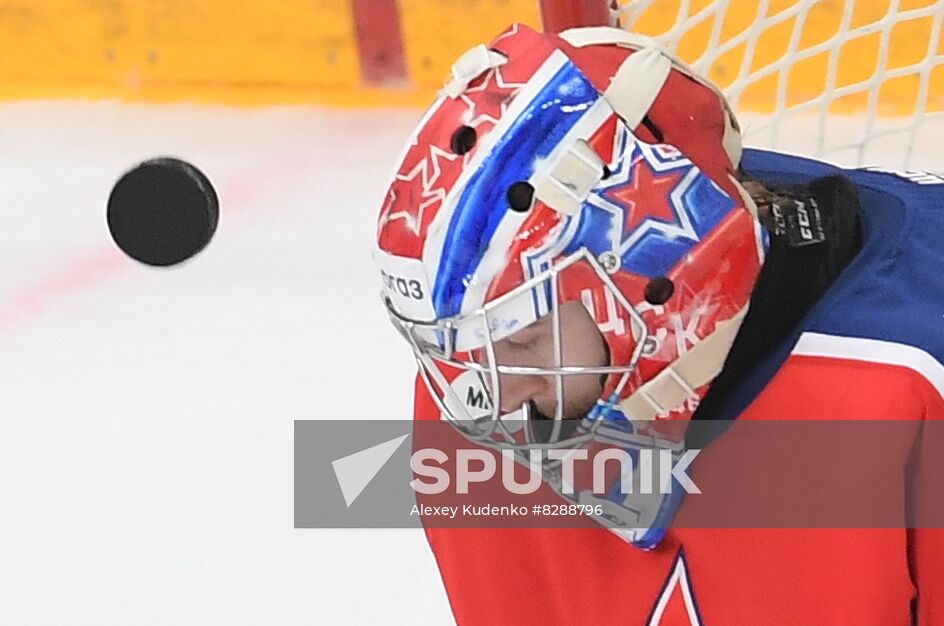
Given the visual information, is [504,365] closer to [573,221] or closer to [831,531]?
[573,221]

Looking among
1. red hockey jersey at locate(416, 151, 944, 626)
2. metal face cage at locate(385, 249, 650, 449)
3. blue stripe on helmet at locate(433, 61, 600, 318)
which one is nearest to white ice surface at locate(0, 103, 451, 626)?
red hockey jersey at locate(416, 151, 944, 626)

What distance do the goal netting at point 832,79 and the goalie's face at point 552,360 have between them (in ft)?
1.70

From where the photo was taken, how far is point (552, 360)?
0.80m

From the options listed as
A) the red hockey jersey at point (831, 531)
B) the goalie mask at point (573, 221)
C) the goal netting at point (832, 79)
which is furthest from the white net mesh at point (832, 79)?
the goalie mask at point (573, 221)

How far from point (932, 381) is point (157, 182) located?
1.77ft

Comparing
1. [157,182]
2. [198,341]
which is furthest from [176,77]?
[157,182]

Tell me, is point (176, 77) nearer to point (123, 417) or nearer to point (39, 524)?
point (123, 417)

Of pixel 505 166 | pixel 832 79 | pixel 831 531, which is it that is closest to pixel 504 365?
pixel 505 166

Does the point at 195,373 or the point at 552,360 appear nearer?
the point at 552,360

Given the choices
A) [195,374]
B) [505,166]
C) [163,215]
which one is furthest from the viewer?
[195,374]

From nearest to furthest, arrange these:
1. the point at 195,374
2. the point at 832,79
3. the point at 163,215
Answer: the point at 163,215
the point at 832,79
the point at 195,374

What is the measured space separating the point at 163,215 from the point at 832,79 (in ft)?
2.33

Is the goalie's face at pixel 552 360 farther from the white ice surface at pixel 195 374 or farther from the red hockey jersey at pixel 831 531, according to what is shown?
the white ice surface at pixel 195 374

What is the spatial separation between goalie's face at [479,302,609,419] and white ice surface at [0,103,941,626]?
0.70m
